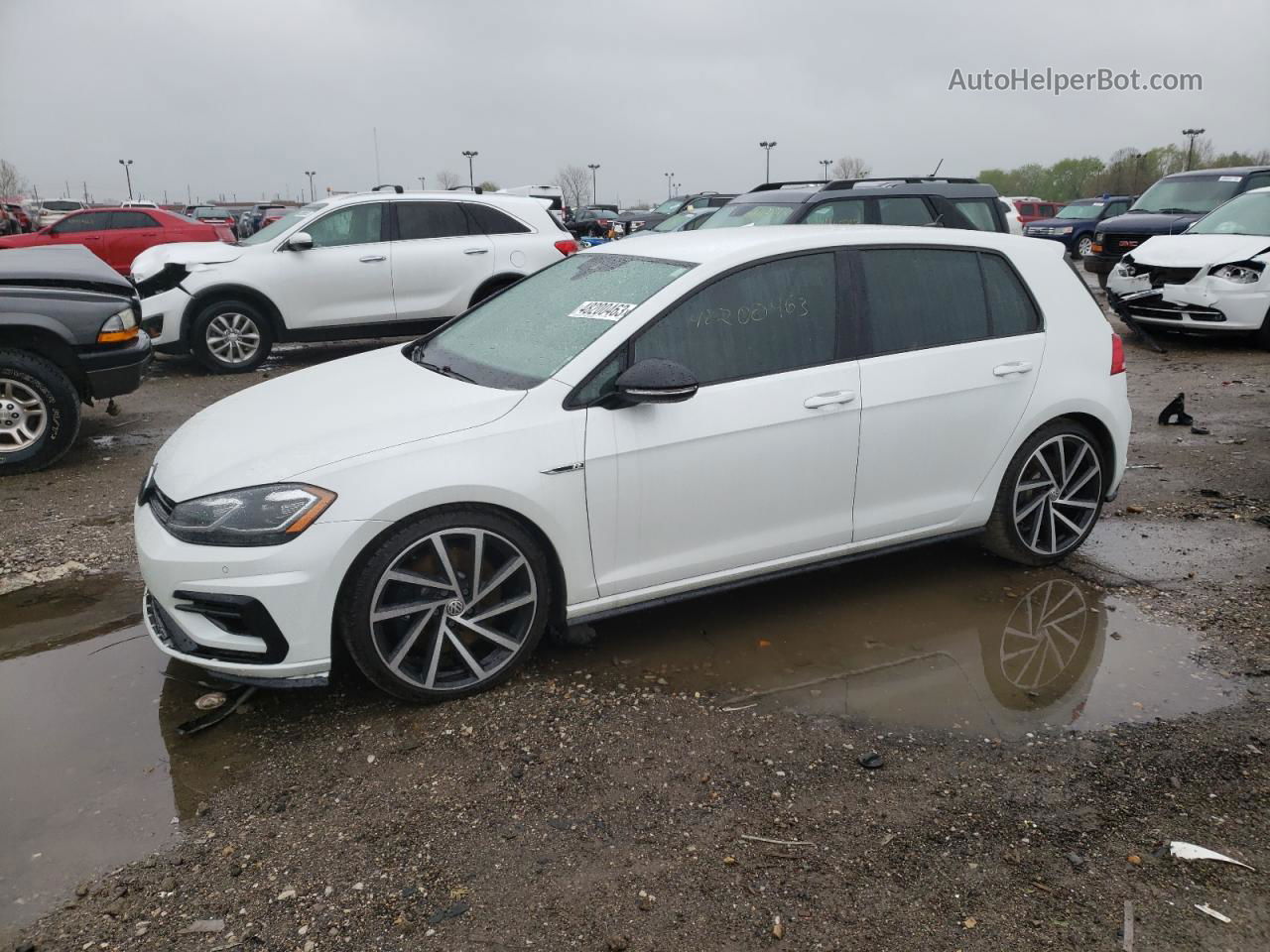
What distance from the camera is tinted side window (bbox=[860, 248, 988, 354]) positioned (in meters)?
4.11

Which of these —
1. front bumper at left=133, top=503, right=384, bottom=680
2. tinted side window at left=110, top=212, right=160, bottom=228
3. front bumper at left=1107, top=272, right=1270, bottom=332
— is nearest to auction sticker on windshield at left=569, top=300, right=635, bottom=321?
front bumper at left=133, top=503, right=384, bottom=680

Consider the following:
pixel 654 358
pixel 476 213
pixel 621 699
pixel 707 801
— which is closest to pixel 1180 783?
pixel 707 801

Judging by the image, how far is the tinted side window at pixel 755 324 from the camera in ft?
12.2

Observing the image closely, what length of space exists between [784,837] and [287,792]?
5.08 ft

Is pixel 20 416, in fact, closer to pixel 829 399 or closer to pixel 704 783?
pixel 829 399

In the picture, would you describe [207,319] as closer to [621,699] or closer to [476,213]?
[476,213]

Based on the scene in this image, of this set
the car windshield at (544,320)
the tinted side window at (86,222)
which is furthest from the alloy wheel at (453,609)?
the tinted side window at (86,222)

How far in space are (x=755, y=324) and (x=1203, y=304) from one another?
27.8 ft

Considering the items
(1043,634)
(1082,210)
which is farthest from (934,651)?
(1082,210)

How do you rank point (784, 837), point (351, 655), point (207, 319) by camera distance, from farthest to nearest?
point (207, 319)
point (351, 655)
point (784, 837)

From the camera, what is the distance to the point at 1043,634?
4141 mm

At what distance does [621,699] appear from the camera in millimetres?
3557

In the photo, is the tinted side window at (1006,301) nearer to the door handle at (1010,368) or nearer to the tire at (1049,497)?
the door handle at (1010,368)

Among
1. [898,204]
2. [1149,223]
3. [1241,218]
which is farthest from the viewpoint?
[1149,223]
